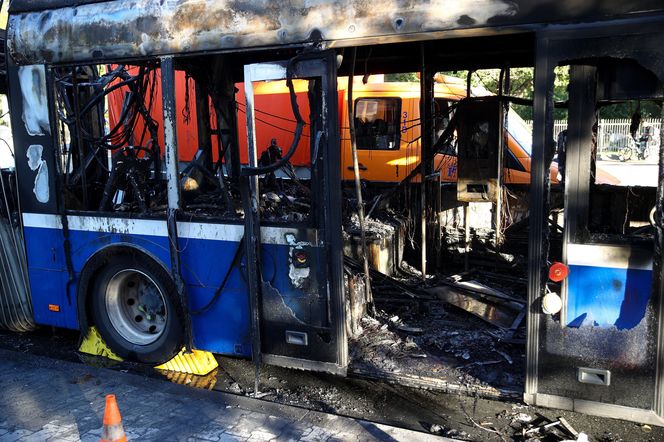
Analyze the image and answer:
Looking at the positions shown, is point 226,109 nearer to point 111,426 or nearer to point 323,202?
point 323,202

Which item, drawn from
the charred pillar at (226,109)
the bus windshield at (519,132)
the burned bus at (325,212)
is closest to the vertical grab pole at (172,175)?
the burned bus at (325,212)

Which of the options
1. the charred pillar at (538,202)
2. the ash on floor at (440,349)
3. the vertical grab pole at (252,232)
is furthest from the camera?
the vertical grab pole at (252,232)

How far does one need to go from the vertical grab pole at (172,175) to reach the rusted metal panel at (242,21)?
0.23m

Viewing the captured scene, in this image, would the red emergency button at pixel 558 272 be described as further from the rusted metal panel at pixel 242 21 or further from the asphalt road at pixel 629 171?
the asphalt road at pixel 629 171

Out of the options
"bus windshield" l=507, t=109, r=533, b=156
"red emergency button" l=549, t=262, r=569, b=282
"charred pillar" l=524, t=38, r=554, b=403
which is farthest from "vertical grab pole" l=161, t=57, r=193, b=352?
"bus windshield" l=507, t=109, r=533, b=156

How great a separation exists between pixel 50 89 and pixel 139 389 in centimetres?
265

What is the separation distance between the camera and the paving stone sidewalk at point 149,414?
383 centimetres

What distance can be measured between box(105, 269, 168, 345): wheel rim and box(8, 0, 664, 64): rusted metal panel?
1962 mm

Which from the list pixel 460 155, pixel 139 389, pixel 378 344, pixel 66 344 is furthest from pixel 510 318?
pixel 66 344

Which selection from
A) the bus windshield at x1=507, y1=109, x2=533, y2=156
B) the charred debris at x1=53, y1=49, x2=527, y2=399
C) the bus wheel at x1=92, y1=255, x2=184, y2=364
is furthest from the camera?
the bus windshield at x1=507, y1=109, x2=533, y2=156

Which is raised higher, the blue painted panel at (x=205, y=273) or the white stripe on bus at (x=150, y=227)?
the white stripe on bus at (x=150, y=227)

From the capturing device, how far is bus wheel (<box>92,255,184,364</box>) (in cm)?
482

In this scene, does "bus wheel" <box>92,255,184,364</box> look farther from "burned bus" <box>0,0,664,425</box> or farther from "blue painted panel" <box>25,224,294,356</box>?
"blue painted panel" <box>25,224,294,356</box>

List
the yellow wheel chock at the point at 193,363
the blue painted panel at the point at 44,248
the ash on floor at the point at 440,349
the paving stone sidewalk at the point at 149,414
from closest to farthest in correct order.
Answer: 1. the paving stone sidewalk at the point at 149,414
2. the ash on floor at the point at 440,349
3. the yellow wheel chock at the point at 193,363
4. the blue painted panel at the point at 44,248
